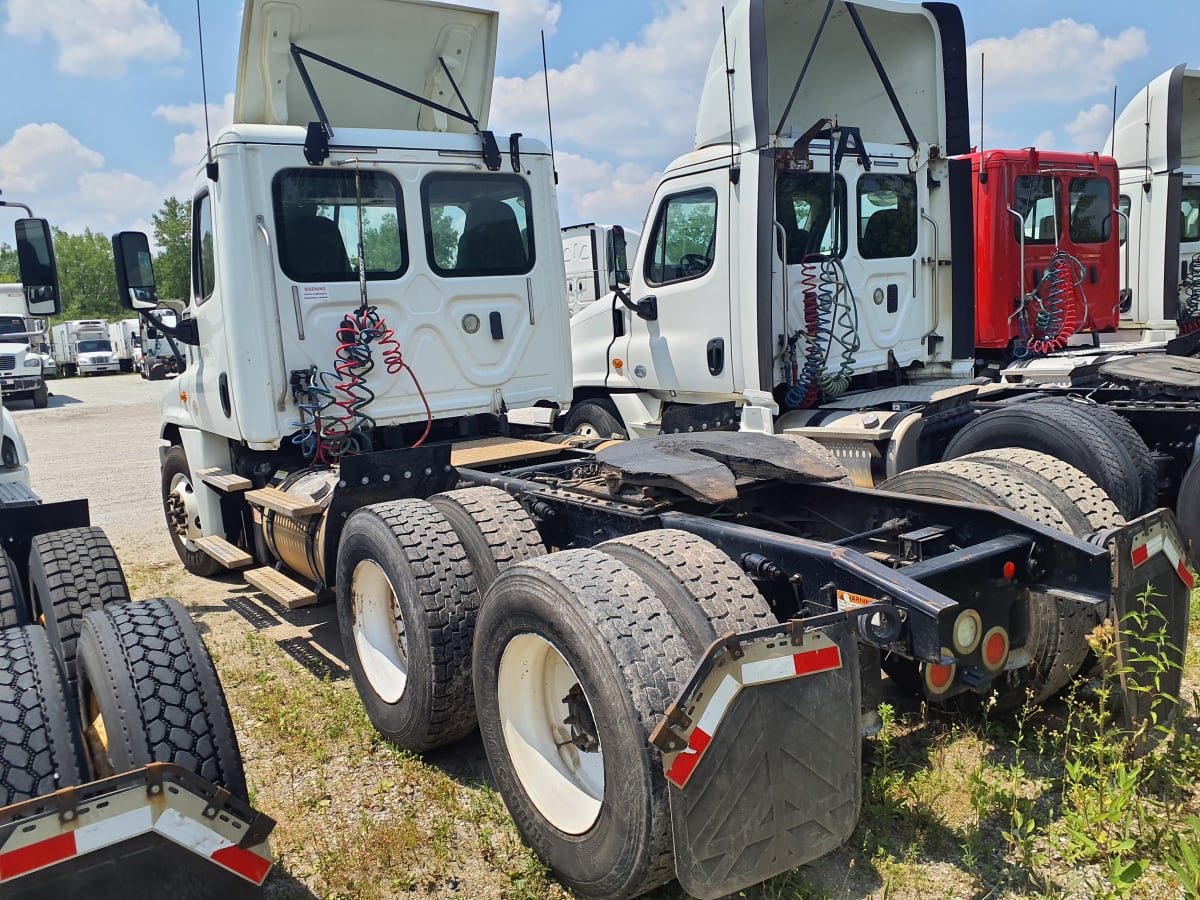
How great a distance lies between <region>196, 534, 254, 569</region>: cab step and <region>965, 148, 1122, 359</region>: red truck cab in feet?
20.7

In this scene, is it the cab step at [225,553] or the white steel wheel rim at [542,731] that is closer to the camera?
the white steel wheel rim at [542,731]

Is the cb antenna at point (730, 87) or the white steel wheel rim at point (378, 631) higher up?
the cb antenna at point (730, 87)

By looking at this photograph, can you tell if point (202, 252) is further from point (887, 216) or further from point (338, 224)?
point (887, 216)

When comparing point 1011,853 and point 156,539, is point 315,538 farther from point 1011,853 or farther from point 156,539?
point 156,539

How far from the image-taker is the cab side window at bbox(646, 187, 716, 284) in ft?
23.1

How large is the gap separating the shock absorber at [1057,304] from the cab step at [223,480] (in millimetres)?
6627

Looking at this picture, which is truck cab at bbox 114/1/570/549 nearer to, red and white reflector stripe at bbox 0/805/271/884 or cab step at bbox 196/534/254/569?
cab step at bbox 196/534/254/569

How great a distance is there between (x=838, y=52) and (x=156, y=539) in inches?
285

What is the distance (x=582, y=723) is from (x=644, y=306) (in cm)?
520

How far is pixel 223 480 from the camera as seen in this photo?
5809 millimetres

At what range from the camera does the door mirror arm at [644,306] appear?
25.0 ft

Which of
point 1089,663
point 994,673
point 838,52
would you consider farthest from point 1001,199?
point 994,673

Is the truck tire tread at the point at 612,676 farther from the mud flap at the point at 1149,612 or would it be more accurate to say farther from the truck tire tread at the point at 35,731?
the mud flap at the point at 1149,612

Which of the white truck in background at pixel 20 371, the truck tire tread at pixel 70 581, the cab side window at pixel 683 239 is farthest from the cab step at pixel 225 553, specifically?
the white truck in background at pixel 20 371
